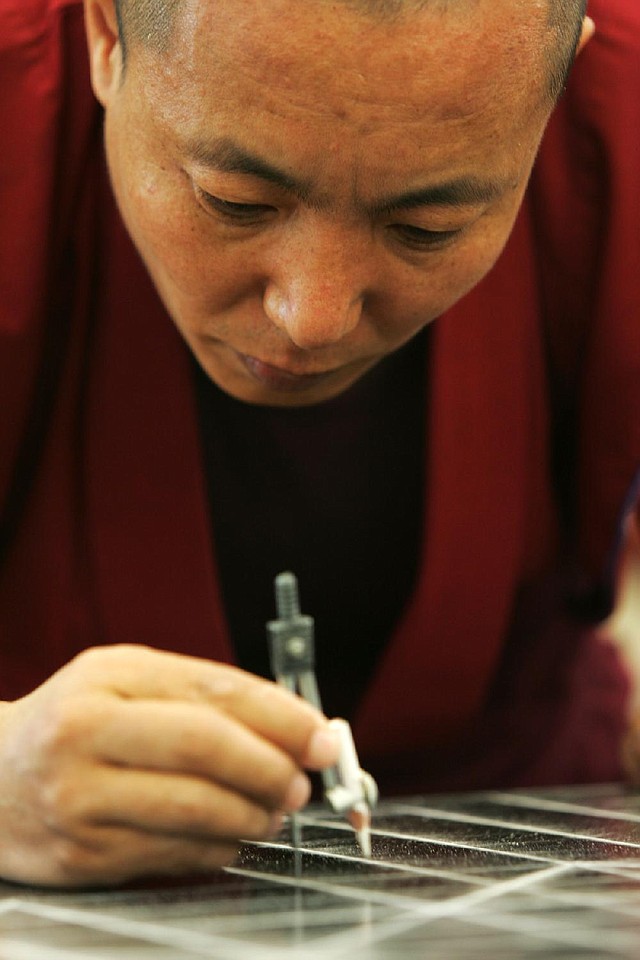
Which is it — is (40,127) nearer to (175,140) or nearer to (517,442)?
(175,140)

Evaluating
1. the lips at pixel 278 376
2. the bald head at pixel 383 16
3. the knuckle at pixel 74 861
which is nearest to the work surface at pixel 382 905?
the knuckle at pixel 74 861

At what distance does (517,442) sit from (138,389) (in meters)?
0.35

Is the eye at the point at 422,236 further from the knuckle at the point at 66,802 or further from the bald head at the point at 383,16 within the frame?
the knuckle at the point at 66,802

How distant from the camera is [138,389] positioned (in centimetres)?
119

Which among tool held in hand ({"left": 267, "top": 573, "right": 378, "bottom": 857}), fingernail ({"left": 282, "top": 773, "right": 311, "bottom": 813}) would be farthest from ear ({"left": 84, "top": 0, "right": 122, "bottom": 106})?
fingernail ({"left": 282, "top": 773, "right": 311, "bottom": 813})

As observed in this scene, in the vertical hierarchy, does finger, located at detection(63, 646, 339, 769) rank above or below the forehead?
→ below

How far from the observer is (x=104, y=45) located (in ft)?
3.32

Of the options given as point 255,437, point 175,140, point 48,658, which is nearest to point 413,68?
point 175,140

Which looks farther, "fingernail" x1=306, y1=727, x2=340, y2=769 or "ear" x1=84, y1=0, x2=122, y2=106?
"ear" x1=84, y1=0, x2=122, y2=106

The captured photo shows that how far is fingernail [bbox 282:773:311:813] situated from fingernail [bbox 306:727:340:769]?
0.01 meters

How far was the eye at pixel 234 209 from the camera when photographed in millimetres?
873

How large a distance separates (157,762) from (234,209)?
13.9 inches

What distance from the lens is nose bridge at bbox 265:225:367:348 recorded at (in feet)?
2.84

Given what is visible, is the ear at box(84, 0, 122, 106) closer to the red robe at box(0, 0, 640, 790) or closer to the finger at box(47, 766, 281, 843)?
the red robe at box(0, 0, 640, 790)
